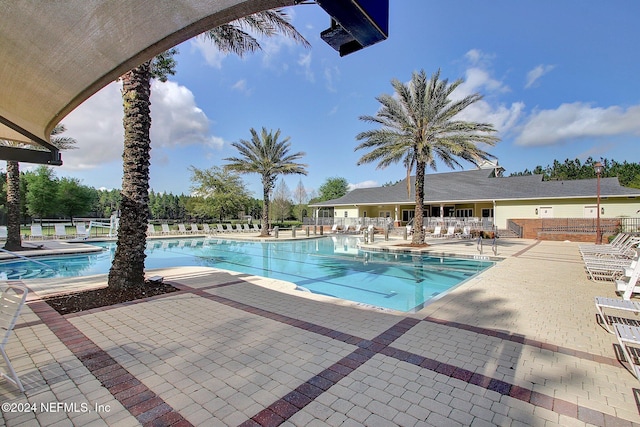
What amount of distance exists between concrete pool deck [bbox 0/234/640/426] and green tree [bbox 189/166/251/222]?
30.3m

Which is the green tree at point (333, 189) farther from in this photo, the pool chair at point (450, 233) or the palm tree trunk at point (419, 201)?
the palm tree trunk at point (419, 201)

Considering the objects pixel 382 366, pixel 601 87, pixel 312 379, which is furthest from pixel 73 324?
pixel 601 87

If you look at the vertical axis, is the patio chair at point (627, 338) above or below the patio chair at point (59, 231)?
below

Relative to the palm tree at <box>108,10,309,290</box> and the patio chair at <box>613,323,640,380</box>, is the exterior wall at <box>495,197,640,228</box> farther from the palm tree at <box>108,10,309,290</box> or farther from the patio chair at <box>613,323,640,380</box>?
the palm tree at <box>108,10,309,290</box>

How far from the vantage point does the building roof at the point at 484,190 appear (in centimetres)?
2198

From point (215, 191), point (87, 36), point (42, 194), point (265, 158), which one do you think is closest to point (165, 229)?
point (215, 191)

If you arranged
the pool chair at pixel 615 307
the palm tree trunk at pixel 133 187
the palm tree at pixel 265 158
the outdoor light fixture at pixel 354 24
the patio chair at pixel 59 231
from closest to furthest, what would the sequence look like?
the outdoor light fixture at pixel 354 24, the pool chair at pixel 615 307, the palm tree trunk at pixel 133 187, the patio chair at pixel 59 231, the palm tree at pixel 265 158

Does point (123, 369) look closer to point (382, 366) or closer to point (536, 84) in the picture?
point (382, 366)

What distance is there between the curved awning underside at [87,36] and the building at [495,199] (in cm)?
1706

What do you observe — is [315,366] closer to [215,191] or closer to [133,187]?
[133,187]

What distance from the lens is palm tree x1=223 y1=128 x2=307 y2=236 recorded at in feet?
76.1

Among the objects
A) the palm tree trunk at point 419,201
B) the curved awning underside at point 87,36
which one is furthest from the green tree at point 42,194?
the palm tree trunk at point 419,201

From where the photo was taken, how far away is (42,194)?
2934cm

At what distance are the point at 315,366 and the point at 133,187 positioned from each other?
5.61 meters
